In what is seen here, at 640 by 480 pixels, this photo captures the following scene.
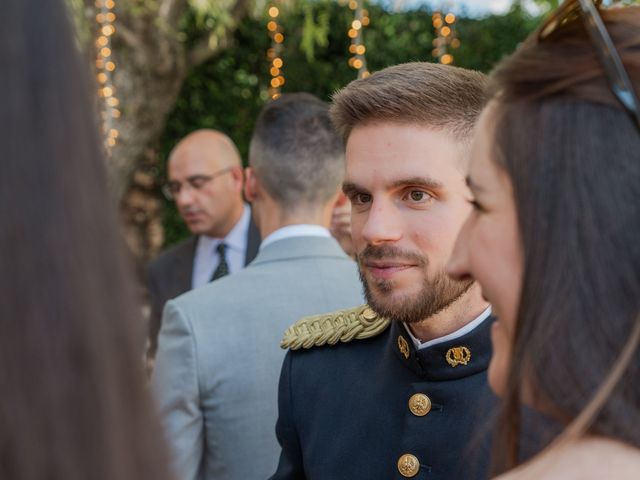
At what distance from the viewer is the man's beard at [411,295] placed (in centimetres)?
192

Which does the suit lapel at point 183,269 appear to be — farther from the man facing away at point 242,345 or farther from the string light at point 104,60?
the man facing away at point 242,345

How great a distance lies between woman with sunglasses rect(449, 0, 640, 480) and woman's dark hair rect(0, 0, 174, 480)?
0.51 meters

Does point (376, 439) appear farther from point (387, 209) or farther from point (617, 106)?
point (617, 106)

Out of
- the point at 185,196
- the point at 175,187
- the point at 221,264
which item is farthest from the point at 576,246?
the point at 175,187

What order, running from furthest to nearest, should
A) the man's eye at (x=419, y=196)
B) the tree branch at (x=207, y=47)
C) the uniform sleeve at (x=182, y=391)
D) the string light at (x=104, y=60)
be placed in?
the tree branch at (x=207, y=47) → the string light at (x=104, y=60) → the uniform sleeve at (x=182, y=391) → the man's eye at (x=419, y=196)

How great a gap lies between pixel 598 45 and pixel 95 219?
0.67 metres

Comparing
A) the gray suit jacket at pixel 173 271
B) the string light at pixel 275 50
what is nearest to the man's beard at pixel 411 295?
the gray suit jacket at pixel 173 271

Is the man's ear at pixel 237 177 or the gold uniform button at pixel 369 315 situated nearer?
the gold uniform button at pixel 369 315

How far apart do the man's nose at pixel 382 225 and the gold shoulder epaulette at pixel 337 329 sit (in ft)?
0.66

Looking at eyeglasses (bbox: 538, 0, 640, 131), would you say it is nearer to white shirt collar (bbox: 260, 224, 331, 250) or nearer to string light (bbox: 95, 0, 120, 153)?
white shirt collar (bbox: 260, 224, 331, 250)

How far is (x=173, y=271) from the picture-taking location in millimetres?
5070

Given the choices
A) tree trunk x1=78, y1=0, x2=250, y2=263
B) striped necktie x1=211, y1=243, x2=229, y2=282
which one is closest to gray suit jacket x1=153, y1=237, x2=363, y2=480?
striped necktie x1=211, y1=243, x2=229, y2=282

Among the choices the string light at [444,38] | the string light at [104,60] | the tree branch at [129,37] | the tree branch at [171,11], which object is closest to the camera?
the string light at [104,60]

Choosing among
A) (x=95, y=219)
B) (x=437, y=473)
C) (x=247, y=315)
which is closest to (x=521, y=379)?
(x=95, y=219)
